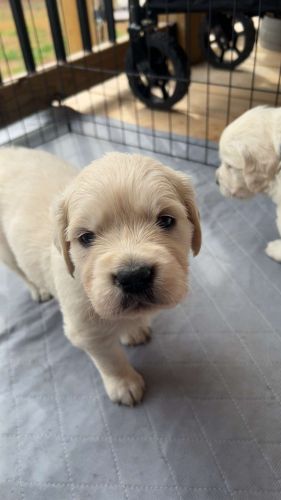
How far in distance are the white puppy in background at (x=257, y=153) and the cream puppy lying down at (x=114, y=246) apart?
0.69 meters

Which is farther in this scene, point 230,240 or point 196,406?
point 230,240

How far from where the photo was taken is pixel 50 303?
1.79m

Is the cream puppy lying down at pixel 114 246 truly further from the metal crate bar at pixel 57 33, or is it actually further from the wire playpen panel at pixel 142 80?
the metal crate bar at pixel 57 33

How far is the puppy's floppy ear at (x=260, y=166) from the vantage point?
66.5 inches

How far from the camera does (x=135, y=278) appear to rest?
0.89 metres

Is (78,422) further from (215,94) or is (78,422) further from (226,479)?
(215,94)

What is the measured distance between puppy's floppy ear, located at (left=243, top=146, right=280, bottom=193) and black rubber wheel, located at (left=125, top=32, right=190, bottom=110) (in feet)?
4.41

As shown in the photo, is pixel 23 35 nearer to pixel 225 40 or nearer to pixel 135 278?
pixel 225 40

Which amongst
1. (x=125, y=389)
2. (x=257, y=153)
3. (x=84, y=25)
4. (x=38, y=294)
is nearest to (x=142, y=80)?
(x=84, y=25)

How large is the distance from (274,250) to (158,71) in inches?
80.3

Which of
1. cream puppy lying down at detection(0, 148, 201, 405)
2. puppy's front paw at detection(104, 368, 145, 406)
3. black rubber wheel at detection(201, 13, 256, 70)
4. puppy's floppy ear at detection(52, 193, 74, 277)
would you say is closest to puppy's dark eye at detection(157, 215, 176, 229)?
cream puppy lying down at detection(0, 148, 201, 405)

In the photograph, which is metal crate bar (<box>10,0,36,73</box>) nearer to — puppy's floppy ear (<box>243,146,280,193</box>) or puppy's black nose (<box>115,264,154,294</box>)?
puppy's floppy ear (<box>243,146,280,193</box>)

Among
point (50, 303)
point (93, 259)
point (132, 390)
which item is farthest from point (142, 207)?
point (50, 303)

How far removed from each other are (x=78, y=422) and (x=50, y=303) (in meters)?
0.61
